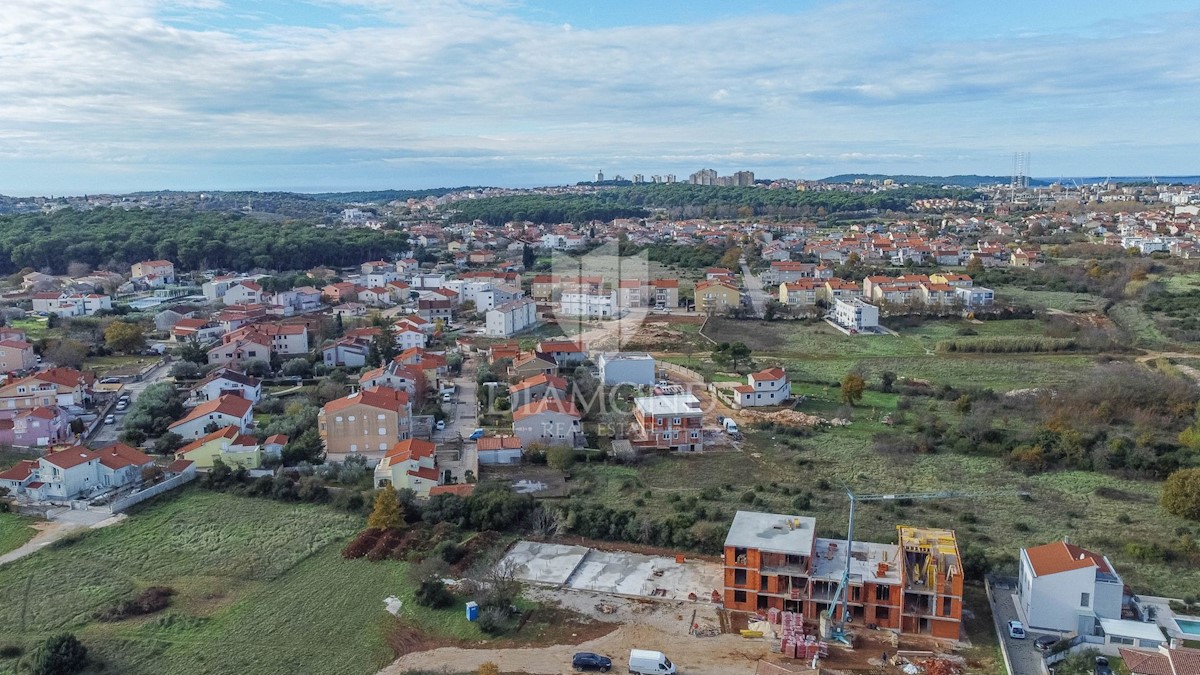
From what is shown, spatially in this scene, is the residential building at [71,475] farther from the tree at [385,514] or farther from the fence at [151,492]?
the tree at [385,514]

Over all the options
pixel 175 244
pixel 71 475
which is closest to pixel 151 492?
pixel 71 475

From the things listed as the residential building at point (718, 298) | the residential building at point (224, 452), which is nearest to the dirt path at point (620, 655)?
the residential building at point (224, 452)

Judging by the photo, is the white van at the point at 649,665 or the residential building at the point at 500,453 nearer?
the white van at the point at 649,665

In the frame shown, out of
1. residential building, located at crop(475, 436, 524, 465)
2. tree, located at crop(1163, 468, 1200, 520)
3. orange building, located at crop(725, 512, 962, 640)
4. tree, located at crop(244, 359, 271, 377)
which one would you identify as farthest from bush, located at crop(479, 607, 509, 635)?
tree, located at crop(244, 359, 271, 377)

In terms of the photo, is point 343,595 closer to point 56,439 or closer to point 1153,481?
point 56,439

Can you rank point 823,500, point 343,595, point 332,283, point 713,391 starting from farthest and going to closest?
1. point 332,283
2. point 713,391
3. point 823,500
4. point 343,595

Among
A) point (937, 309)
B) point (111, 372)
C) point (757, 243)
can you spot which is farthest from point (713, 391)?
point (757, 243)
